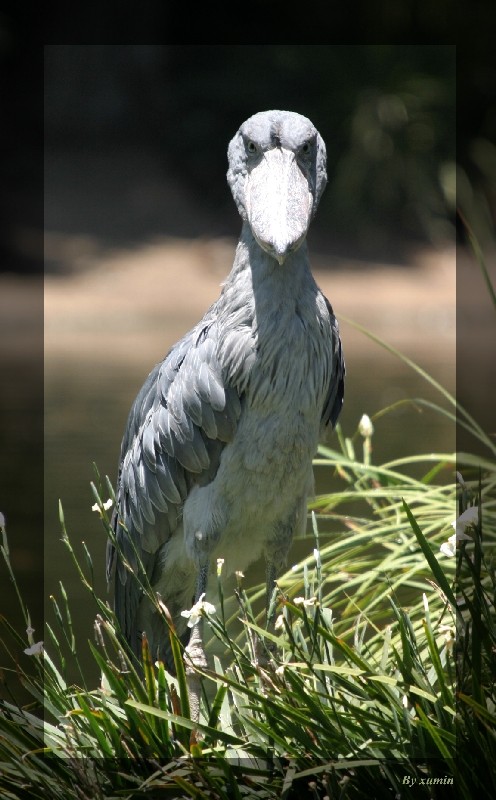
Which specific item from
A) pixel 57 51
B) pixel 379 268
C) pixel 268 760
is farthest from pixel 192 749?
pixel 57 51

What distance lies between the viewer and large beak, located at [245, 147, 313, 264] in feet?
3.69

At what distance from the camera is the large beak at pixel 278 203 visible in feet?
3.69

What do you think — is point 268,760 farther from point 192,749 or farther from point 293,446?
point 293,446

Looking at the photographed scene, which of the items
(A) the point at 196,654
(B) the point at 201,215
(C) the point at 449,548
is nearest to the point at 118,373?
(B) the point at 201,215

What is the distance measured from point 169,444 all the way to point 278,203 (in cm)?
35

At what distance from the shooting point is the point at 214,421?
127 cm

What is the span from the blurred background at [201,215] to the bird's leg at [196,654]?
2.16 metres

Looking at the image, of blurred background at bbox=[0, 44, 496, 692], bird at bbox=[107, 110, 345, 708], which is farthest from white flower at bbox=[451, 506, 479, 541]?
blurred background at bbox=[0, 44, 496, 692]

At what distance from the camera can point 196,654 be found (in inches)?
49.8

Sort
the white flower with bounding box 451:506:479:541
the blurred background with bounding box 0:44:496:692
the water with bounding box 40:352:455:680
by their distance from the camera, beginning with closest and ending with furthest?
the white flower with bounding box 451:506:479:541, the water with bounding box 40:352:455:680, the blurred background with bounding box 0:44:496:692

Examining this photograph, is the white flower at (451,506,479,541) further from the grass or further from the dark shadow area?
the dark shadow area

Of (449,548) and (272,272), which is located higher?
(272,272)

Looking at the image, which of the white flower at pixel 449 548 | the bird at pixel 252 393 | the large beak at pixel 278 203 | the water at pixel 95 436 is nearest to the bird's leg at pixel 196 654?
the bird at pixel 252 393

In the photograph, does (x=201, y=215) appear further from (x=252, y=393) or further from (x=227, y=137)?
(x=252, y=393)
